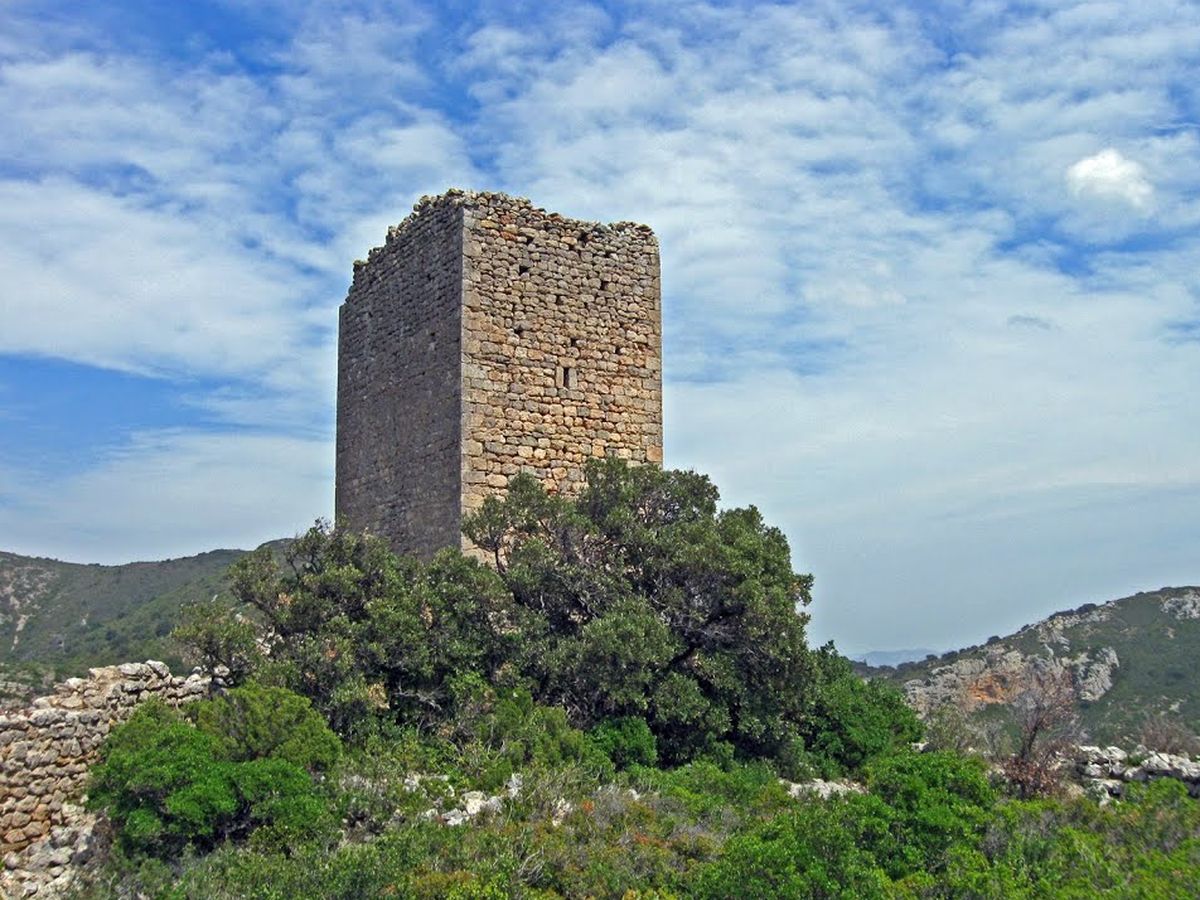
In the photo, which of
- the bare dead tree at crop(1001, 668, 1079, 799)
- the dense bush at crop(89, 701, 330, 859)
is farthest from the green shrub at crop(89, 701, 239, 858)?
the bare dead tree at crop(1001, 668, 1079, 799)

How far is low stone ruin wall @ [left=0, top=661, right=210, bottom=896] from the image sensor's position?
25.7ft

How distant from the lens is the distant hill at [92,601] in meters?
31.2

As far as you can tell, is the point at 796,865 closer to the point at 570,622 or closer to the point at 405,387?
the point at 570,622

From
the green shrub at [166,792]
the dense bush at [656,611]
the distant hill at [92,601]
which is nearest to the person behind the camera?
the green shrub at [166,792]

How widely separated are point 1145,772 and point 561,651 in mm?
6095

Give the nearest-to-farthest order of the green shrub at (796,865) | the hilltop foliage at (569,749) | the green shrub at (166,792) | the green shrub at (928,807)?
1. the green shrub at (796,865)
2. the hilltop foliage at (569,749)
3. the green shrub at (166,792)
4. the green shrub at (928,807)

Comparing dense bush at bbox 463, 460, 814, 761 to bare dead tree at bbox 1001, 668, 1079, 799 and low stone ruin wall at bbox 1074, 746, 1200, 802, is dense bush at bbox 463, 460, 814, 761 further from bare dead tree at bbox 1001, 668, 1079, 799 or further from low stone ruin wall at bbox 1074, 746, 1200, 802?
low stone ruin wall at bbox 1074, 746, 1200, 802

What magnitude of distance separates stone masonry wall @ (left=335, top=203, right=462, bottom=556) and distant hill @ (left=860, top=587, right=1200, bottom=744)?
38.2ft

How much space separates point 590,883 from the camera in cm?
714

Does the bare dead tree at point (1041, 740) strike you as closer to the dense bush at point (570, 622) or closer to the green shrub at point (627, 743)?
the dense bush at point (570, 622)

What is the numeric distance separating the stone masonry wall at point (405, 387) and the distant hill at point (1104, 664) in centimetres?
1163

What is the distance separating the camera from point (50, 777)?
8.41 meters

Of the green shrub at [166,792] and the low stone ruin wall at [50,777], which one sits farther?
the low stone ruin wall at [50,777]

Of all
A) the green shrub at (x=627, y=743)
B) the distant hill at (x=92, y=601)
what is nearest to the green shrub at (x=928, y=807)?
the green shrub at (x=627, y=743)
